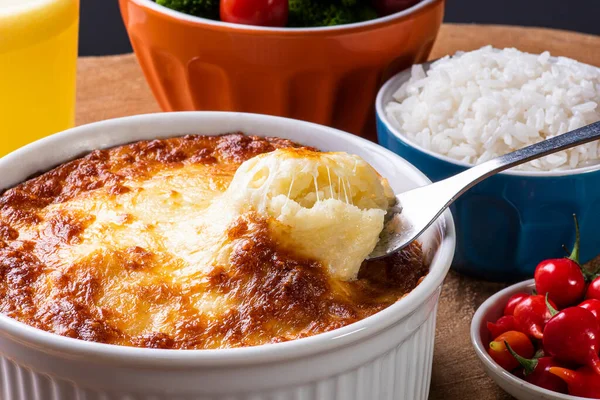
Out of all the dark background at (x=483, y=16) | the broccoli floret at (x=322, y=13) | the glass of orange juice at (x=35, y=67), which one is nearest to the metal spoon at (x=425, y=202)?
the broccoli floret at (x=322, y=13)

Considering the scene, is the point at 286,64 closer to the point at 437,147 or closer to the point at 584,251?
the point at 437,147

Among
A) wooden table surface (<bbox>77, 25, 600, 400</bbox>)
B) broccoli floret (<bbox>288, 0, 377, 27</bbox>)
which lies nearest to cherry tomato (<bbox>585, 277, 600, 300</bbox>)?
wooden table surface (<bbox>77, 25, 600, 400</bbox>)

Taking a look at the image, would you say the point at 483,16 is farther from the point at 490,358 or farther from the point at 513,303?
the point at 490,358

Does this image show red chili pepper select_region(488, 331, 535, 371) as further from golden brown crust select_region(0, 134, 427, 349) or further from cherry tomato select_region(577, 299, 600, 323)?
golden brown crust select_region(0, 134, 427, 349)

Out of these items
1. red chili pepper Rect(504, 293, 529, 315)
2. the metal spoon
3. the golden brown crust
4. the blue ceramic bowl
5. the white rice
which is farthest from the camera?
the white rice

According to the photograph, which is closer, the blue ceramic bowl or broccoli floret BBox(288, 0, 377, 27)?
the blue ceramic bowl

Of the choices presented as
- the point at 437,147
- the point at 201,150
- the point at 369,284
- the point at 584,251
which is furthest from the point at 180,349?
the point at 584,251

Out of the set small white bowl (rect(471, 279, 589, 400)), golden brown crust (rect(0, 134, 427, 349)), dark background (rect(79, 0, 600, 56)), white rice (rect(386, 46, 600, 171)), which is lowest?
dark background (rect(79, 0, 600, 56))

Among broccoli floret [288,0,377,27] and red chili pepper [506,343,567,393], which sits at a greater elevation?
broccoli floret [288,0,377,27]
